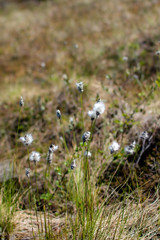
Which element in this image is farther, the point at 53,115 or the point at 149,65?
the point at 149,65

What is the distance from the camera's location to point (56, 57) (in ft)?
21.4

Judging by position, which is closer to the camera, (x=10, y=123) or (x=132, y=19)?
(x=10, y=123)

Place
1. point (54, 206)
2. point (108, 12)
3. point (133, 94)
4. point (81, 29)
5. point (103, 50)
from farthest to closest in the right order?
1. point (108, 12)
2. point (81, 29)
3. point (103, 50)
4. point (133, 94)
5. point (54, 206)

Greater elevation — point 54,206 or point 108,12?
point 108,12

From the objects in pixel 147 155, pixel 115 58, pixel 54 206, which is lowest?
pixel 54 206

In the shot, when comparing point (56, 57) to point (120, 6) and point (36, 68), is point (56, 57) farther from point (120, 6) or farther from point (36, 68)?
point (120, 6)

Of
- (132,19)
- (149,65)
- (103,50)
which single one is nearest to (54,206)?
(149,65)

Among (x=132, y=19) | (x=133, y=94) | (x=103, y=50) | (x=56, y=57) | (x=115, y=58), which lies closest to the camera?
(x=133, y=94)

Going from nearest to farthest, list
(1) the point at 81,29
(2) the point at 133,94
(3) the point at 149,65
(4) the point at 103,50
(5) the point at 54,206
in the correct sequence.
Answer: (5) the point at 54,206 < (2) the point at 133,94 < (3) the point at 149,65 < (4) the point at 103,50 < (1) the point at 81,29

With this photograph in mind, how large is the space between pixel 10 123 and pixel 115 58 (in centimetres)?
307

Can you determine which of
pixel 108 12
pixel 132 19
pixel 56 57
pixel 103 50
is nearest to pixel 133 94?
pixel 103 50

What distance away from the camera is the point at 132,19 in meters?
7.43

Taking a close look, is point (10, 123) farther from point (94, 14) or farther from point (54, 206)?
point (94, 14)

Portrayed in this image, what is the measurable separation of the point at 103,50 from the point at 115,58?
2.05 feet
